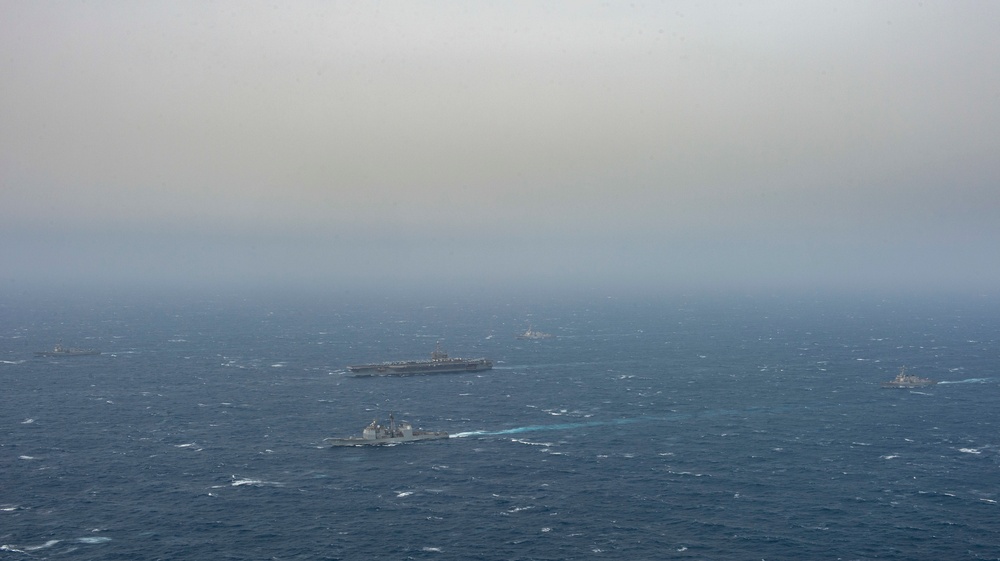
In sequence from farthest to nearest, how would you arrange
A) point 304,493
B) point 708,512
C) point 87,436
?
point 87,436
point 304,493
point 708,512

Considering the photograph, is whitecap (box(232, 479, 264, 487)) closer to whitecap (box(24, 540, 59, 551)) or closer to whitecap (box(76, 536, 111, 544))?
whitecap (box(76, 536, 111, 544))

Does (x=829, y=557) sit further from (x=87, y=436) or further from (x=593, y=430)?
(x=87, y=436)

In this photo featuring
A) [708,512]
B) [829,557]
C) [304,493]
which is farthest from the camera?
[304,493]

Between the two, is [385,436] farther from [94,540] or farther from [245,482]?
[94,540]

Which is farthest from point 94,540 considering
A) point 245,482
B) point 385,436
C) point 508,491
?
point 385,436

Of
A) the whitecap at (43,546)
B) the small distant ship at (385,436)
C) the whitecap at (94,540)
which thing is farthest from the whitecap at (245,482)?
the whitecap at (43,546)

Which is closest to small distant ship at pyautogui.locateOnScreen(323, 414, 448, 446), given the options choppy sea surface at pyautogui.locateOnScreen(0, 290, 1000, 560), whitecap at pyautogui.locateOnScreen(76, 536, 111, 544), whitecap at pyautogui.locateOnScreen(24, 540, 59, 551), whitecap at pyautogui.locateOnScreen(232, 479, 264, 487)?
choppy sea surface at pyautogui.locateOnScreen(0, 290, 1000, 560)

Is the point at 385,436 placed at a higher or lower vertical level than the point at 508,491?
higher

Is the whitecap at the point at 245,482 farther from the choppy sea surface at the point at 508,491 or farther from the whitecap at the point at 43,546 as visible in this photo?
the whitecap at the point at 43,546

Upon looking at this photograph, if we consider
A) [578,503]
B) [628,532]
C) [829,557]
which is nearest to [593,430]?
[578,503]
